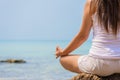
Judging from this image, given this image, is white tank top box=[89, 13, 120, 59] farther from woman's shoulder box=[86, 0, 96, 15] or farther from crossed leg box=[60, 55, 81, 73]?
crossed leg box=[60, 55, 81, 73]

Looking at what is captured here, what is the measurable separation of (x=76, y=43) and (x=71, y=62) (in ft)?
0.62

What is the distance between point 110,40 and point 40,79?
22.3 meters

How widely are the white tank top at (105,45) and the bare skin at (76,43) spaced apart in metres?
0.08

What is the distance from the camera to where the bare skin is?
3693 mm

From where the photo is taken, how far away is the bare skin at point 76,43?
3693 millimetres

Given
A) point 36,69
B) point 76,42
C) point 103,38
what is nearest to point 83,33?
point 76,42

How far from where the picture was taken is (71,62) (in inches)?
150

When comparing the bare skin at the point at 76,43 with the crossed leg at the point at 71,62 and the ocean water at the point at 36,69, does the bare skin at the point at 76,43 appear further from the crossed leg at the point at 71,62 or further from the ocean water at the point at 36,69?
the ocean water at the point at 36,69

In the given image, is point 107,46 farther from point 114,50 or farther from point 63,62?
point 63,62

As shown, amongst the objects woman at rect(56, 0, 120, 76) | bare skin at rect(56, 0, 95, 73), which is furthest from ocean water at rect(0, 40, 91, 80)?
woman at rect(56, 0, 120, 76)

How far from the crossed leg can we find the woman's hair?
41 cm

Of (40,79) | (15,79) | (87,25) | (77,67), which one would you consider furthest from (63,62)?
(40,79)

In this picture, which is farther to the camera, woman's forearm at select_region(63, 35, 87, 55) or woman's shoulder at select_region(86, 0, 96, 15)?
woman's forearm at select_region(63, 35, 87, 55)

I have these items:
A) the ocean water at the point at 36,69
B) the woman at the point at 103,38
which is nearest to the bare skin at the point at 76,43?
the woman at the point at 103,38
